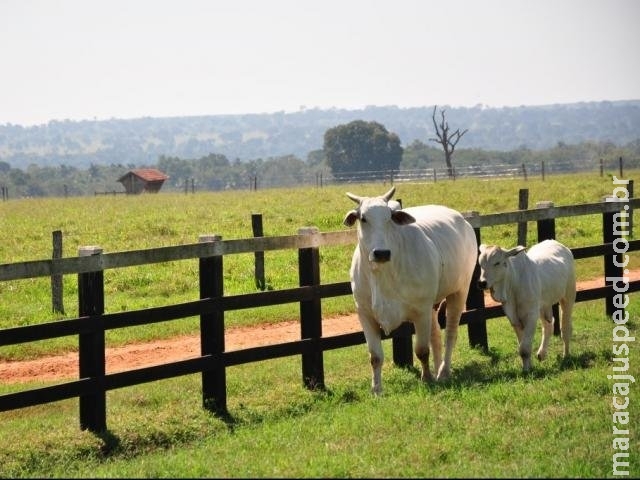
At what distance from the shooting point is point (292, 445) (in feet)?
28.7

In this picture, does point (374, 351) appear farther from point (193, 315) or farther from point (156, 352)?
point (156, 352)

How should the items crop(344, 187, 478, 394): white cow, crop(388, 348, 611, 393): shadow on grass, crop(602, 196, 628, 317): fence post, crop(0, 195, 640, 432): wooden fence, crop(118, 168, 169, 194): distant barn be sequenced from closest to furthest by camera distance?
crop(0, 195, 640, 432): wooden fence, crop(344, 187, 478, 394): white cow, crop(388, 348, 611, 393): shadow on grass, crop(602, 196, 628, 317): fence post, crop(118, 168, 169, 194): distant barn

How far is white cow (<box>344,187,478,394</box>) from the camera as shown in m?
10.9

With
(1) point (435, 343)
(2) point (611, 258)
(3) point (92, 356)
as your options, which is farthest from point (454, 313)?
(3) point (92, 356)

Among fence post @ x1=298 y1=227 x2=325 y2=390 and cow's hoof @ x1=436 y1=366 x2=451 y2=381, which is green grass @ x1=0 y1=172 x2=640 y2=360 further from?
cow's hoof @ x1=436 y1=366 x2=451 y2=381

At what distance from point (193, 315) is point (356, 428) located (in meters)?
2.40

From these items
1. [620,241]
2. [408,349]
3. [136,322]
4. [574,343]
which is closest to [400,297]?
[408,349]

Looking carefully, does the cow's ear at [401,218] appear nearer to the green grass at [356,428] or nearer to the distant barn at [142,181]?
the green grass at [356,428]

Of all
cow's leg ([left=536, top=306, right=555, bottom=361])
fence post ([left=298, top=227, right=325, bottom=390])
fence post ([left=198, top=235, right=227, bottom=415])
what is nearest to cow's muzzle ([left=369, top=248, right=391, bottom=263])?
fence post ([left=298, top=227, right=325, bottom=390])

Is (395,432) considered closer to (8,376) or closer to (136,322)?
(136,322)

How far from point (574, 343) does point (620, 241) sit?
6.46ft

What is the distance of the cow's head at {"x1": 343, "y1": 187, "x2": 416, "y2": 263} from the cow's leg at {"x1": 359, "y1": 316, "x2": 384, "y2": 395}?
2.75 feet

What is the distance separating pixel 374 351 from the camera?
36.9 ft

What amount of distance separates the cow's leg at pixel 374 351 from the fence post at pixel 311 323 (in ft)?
2.24
